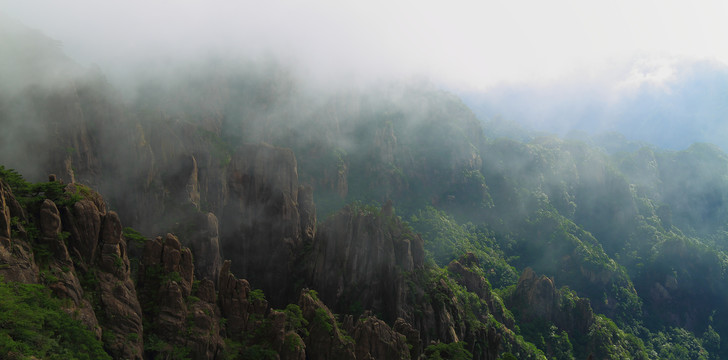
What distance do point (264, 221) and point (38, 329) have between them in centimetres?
5312

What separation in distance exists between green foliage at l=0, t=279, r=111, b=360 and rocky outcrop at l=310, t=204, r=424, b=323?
44534mm

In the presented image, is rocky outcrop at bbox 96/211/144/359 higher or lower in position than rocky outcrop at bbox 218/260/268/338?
higher

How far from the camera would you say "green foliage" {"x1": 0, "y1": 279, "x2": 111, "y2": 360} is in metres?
27.3

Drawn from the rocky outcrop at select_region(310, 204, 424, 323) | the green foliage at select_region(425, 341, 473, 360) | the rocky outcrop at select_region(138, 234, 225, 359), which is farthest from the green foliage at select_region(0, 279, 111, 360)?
the rocky outcrop at select_region(310, 204, 424, 323)

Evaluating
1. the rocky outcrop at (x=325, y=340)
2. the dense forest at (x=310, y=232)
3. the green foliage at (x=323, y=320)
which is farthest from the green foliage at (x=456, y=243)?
the rocky outcrop at (x=325, y=340)

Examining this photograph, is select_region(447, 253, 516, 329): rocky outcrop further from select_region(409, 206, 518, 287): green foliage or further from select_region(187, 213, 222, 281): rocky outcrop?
select_region(187, 213, 222, 281): rocky outcrop

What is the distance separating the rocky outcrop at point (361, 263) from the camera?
72.9 m

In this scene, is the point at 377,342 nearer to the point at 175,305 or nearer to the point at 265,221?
the point at 175,305

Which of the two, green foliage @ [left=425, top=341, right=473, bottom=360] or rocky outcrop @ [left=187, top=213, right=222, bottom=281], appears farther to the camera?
rocky outcrop @ [left=187, top=213, right=222, bottom=281]

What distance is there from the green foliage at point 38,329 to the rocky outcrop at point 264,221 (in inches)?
1821

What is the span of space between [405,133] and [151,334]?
5713 inches

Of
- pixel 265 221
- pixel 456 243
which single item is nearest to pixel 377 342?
pixel 265 221

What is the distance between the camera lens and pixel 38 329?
2891 cm

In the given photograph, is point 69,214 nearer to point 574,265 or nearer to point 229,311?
point 229,311
